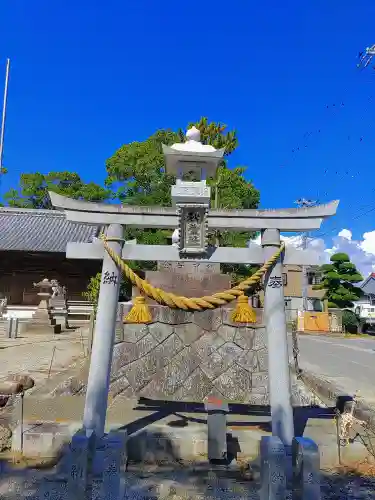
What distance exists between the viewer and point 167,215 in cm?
521

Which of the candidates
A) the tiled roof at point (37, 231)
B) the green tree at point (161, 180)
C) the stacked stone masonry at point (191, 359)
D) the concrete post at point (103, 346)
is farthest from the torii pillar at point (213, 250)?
the tiled roof at point (37, 231)

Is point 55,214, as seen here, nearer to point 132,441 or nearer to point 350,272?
point 350,272

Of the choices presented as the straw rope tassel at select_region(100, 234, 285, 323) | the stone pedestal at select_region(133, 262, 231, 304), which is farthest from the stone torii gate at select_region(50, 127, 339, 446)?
the stone pedestal at select_region(133, 262, 231, 304)

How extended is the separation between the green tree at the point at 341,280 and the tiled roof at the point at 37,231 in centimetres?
1999

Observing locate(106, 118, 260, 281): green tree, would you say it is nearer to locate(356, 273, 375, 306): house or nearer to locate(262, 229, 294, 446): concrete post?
locate(262, 229, 294, 446): concrete post

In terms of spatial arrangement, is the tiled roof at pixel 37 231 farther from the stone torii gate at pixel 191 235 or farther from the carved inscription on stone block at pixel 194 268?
the stone torii gate at pixel 191 235

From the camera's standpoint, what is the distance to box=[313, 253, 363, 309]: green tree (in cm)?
3325

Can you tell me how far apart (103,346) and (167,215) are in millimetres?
1829

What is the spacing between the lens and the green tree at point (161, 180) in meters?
24.1

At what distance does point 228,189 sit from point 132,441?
2473 cm

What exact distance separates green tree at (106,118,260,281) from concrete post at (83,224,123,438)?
17.4 m

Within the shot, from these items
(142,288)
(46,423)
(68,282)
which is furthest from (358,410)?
(68,282)

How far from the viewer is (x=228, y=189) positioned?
2861cm

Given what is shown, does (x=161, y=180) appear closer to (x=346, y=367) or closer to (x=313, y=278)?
(x=346, y=367)
